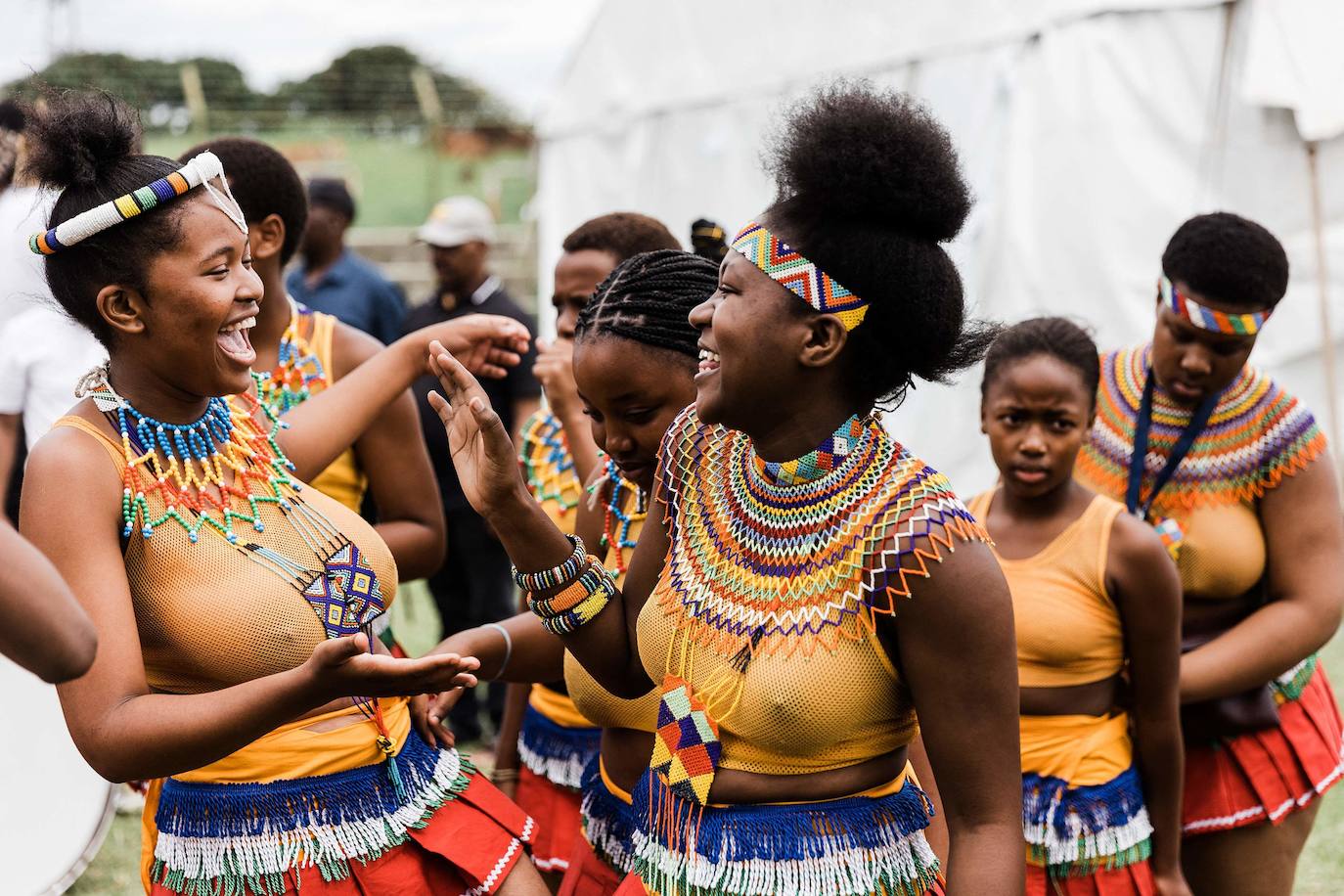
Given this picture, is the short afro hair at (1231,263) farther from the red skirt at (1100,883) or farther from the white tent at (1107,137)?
the white tent at (1107,137)

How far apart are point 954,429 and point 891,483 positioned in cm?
678

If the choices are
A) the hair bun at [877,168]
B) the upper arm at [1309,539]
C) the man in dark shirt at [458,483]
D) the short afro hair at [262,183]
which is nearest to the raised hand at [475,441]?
the hair bun at [877,168]

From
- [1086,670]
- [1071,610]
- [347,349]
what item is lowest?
[1086,670]

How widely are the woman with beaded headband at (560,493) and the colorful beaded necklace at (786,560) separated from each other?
0.86 m

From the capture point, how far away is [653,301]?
2820 millimetres

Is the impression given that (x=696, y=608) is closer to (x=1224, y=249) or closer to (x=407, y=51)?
(x=1224, y=249)

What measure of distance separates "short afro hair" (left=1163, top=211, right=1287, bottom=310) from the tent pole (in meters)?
4.63

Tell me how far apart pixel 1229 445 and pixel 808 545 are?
176 cm

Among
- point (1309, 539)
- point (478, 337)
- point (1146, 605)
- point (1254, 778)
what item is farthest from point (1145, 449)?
point (478, 337)

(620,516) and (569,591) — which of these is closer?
(569,591)

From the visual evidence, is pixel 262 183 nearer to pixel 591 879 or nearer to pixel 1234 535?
pixel 591 879

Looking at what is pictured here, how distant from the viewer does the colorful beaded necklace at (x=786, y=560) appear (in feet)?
7.27

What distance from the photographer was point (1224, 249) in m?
3.53

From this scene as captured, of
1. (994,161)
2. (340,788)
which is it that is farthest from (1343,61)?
(340,788)
